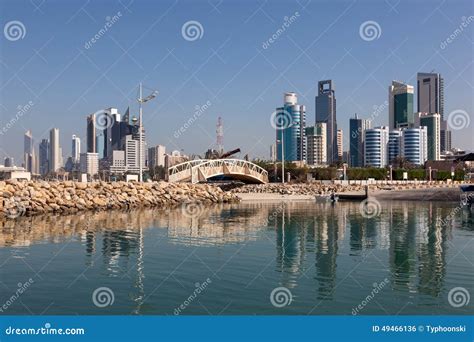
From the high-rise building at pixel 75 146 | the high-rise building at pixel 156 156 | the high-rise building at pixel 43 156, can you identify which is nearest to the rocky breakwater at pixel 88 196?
the high-rise building at pixel 43 156

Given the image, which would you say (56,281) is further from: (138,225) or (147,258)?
(138,225)

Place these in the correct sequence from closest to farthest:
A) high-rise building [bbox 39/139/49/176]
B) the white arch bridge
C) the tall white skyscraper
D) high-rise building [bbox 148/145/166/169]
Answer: the white arch bridge < the tall white skyscraper < high-rise building [bbox 39/139/49/176] < high-rise building [bbox 148/145/166/169]

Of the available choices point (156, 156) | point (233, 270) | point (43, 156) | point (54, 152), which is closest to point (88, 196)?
point (233, 270)

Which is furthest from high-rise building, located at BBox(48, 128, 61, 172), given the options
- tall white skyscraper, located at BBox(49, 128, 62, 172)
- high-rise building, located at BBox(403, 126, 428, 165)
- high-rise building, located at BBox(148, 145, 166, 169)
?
high-rise building, located at BBox(403, 126, 428, 165)

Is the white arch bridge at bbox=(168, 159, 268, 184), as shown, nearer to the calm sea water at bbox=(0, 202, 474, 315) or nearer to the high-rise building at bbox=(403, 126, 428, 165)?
the calm sea water at bbox=(0, 202, 474, 315)

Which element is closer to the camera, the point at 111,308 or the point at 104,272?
the point at 111,308

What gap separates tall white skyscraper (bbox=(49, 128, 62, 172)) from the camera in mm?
135425

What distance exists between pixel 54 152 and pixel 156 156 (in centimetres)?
5226

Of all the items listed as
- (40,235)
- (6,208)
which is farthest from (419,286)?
(6,208)

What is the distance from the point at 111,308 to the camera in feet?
39.6

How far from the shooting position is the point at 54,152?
135 metres

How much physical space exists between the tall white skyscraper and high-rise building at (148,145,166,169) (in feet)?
123

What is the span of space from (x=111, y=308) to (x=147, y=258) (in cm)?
661

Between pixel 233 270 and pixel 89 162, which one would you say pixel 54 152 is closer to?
pixel 89 162
